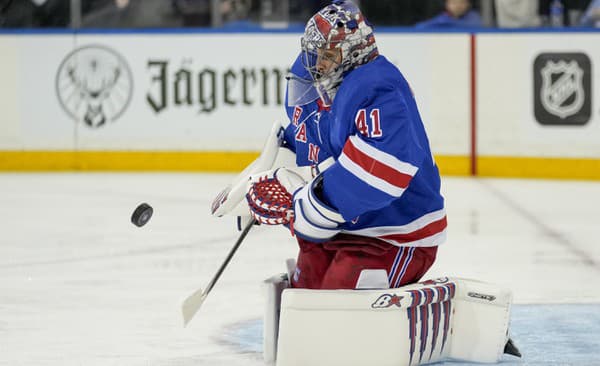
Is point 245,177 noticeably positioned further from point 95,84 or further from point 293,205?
point 95,84

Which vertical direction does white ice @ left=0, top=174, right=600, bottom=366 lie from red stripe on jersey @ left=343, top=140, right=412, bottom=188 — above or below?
below

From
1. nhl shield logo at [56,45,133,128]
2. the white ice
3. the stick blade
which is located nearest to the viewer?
the stick blade

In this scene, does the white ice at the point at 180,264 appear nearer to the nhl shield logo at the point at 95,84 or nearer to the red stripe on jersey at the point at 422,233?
the red stripe on jersey at the point at 422,233

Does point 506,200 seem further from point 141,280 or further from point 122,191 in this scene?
point 141,280

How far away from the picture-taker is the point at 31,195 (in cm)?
653

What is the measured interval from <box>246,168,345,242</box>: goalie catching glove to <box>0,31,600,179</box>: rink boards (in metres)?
4.51

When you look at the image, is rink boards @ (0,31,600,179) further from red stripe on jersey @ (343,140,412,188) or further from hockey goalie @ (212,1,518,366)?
red stripe on jersey @ (343,140,412,188)

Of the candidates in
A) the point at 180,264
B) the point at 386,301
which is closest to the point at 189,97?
the point at 180,264

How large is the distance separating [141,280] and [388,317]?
5.06ft

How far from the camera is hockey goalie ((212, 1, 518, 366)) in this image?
280 cm

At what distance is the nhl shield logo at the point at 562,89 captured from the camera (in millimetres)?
7109

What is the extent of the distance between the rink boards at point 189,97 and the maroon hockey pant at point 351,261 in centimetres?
436

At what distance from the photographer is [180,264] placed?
4.55 metres

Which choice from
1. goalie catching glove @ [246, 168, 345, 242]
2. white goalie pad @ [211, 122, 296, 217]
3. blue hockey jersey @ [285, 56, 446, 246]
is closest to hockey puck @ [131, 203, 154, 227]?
white goalie pad @ [211, 122, 296, 217]
